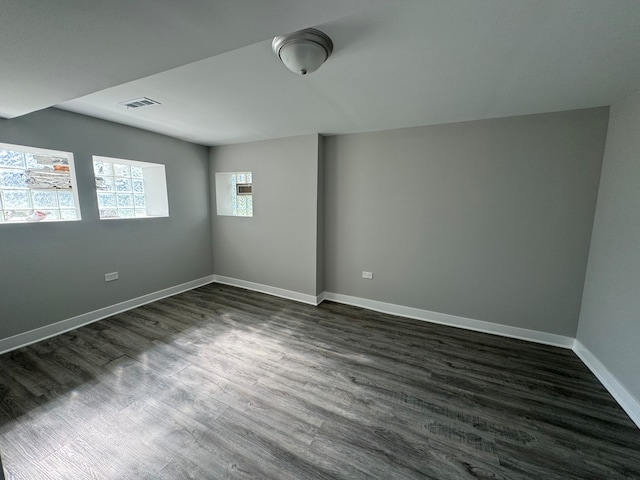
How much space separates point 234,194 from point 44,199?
7.54 ft

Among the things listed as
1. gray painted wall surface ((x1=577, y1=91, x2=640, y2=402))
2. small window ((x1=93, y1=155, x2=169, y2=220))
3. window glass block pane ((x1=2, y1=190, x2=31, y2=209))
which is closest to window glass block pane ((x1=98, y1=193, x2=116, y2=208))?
small window ((x1=93, y1=155, x2=169, y2=220))

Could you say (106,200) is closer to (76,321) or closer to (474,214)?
(76,321)

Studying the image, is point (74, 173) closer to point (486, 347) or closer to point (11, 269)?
point (11, 269)

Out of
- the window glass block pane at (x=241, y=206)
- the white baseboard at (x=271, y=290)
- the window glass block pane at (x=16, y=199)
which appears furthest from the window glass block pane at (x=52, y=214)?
the white baseboard at (x=271, y=290)

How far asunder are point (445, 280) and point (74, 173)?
4.56 m

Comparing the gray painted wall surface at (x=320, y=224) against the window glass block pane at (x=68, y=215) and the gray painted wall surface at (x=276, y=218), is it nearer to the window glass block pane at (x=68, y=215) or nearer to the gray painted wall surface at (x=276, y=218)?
the gray painted wall surface at (x=276, y=218)

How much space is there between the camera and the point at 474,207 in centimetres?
279

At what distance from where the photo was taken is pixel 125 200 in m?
3.41

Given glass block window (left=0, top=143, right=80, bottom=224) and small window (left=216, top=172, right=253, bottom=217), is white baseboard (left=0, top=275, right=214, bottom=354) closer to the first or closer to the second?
glass block window (left=0, top=143, right=80, bottom=224)

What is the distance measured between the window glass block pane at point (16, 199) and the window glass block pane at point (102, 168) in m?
0.70

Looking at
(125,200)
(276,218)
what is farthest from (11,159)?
(276,218)

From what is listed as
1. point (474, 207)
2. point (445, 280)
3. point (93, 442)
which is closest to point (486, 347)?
point (445, 280)

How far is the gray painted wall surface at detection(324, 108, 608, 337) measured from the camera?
2.44 metres

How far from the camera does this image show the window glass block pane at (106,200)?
305 cm
